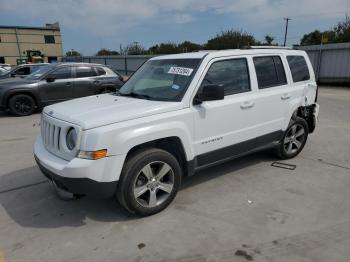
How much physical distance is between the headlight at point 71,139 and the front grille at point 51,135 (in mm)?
172

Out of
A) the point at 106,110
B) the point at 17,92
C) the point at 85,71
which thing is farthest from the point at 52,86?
the point at 106,110

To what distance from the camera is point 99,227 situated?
131 inches

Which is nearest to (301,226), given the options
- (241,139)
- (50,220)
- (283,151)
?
(241,139)

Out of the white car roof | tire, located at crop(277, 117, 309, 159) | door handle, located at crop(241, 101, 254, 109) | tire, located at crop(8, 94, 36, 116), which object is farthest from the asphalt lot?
tire, located at crop(8, 94, 36, 116)

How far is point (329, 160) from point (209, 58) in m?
2.95

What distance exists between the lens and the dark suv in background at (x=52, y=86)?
955 centimetres

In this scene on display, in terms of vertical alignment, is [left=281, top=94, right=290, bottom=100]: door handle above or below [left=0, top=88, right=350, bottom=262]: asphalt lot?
above

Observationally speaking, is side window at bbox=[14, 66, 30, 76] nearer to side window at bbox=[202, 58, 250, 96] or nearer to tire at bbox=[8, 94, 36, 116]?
tire at bbox=[8, 94, 36, 116]

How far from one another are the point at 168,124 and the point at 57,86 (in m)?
7.72

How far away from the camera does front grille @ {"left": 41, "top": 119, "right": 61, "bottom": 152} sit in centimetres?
335

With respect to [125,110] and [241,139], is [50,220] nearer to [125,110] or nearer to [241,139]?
[125,110]

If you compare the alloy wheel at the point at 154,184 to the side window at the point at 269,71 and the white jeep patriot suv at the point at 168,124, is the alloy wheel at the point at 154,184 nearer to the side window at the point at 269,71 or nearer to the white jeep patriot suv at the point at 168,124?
the white jeep patriot suv at the point at 168,124

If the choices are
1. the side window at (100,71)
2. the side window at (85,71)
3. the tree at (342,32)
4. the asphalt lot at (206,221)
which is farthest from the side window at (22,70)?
the tree at (342,32)

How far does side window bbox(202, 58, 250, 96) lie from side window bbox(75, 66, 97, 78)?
759cm
